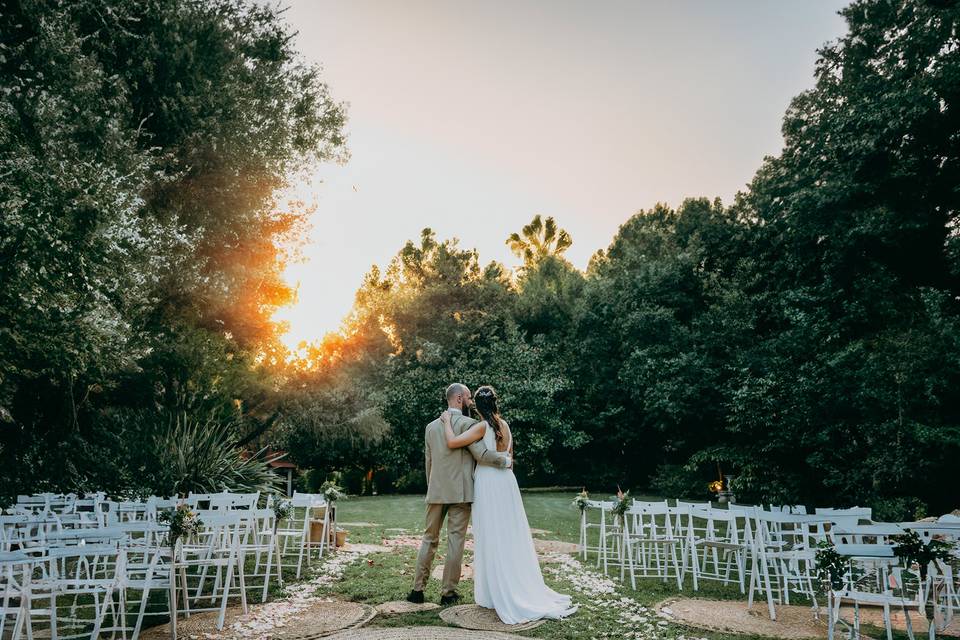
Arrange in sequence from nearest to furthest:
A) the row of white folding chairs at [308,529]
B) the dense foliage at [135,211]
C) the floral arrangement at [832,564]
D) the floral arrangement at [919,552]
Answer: the floral arrangement at [919,552] < the floral arrangement at [832,564] < the dense foliage at [135,211] < the row of white folding chairs at [308,529]

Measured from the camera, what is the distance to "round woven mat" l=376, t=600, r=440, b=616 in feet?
18.8

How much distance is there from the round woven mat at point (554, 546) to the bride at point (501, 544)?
4.58 m

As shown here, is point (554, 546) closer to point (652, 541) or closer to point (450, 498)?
point (652, 541)

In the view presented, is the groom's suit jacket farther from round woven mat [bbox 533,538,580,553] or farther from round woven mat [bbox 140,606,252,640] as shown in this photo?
round woven mat [bbox 533,538,580,553]

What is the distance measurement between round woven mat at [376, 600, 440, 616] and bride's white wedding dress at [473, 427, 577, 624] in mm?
471

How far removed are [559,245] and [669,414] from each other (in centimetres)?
2339

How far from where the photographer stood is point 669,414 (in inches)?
905

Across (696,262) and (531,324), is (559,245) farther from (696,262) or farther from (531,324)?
(696,262)

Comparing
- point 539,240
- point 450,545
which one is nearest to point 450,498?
point 450,545

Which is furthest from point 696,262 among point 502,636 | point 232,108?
point 502,636

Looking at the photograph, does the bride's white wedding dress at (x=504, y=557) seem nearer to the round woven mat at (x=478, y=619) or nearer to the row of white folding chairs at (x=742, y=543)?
the round woven mat at (x=478, y=619)

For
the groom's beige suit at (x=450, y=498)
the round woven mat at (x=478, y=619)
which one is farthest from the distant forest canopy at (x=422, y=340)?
the round woven mat at (x=478, y=619)

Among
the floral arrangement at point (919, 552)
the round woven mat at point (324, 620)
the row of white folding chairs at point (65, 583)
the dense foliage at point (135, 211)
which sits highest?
the dense foliage at point (135, 211)

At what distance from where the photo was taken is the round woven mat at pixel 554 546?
10.5 meters
